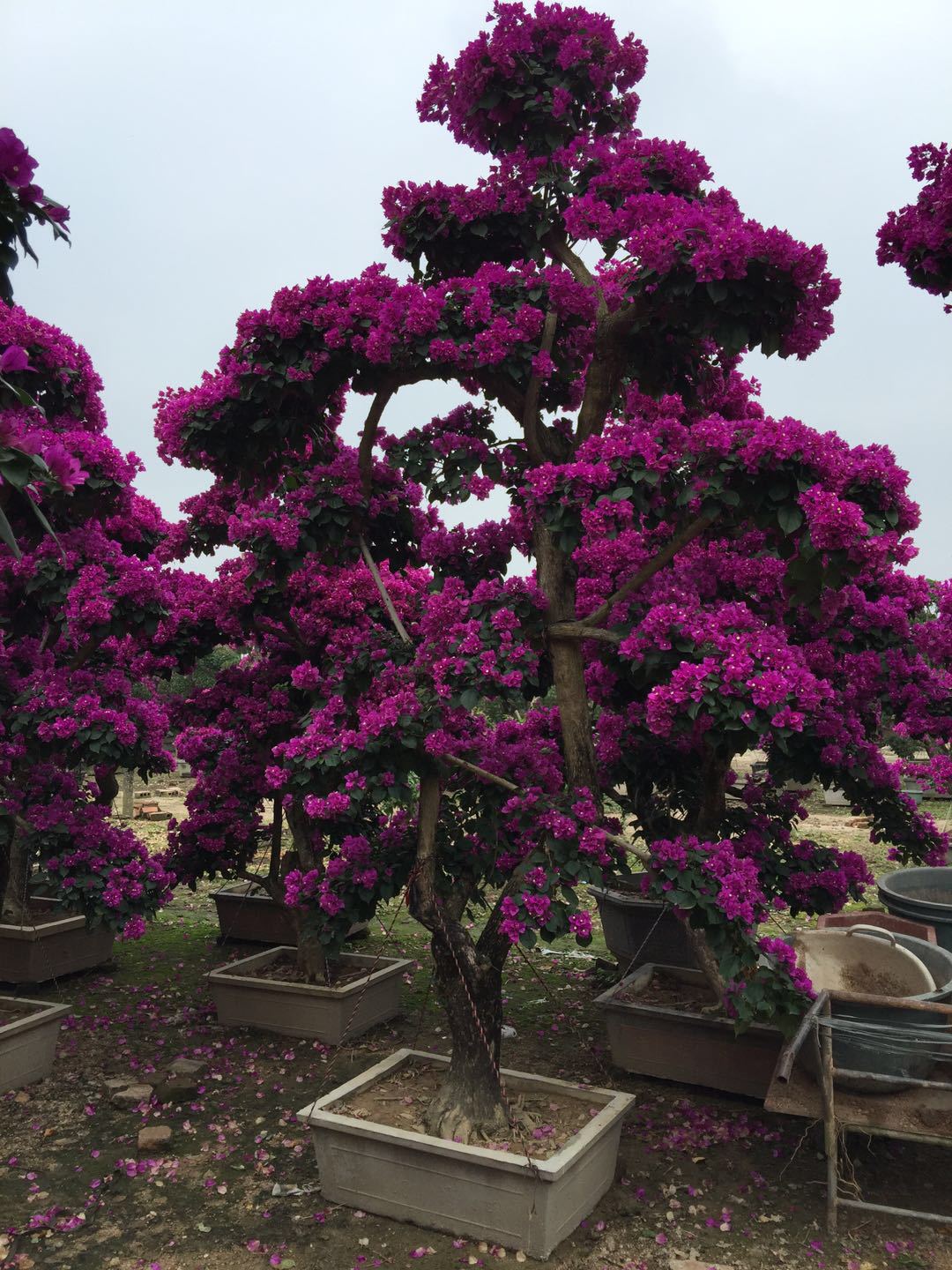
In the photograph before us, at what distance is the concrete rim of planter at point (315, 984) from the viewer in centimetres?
546

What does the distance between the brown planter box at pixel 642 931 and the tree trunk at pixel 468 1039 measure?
87.2 inches

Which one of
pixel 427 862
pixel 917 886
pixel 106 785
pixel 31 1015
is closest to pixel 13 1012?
pixel 31 1015

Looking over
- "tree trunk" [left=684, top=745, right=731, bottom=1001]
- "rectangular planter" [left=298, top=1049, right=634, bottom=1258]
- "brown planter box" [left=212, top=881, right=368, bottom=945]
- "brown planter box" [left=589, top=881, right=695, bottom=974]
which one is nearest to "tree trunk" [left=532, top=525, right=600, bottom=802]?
"tree trunk" [left=684, top=745, right=731, bottom=1001]

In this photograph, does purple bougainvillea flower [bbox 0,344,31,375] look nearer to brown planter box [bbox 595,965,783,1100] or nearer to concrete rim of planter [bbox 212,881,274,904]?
brown planter box [bbox 595,965,783,1100]

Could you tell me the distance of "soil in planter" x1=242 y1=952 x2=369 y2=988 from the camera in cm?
572

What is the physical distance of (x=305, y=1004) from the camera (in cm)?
547

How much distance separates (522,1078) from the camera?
4.09 metres

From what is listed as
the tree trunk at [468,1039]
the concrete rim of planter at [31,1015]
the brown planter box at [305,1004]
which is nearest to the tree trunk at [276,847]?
the brown planter box at [305,1004]

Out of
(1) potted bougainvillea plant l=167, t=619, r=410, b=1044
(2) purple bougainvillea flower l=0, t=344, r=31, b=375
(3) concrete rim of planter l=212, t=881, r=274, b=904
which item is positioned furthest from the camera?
(3) concrete rim of planter l=212, t=881, r=274, b=904

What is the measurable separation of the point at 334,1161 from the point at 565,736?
1855 mm

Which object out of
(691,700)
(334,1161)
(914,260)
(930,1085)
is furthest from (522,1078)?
(914,260)

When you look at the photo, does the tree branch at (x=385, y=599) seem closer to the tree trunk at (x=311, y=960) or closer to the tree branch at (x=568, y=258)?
the tree branch at (x=568, y=258)

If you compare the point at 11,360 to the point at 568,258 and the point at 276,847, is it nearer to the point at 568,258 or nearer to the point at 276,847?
the point at 568,258

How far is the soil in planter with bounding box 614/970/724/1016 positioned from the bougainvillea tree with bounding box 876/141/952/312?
341cm
